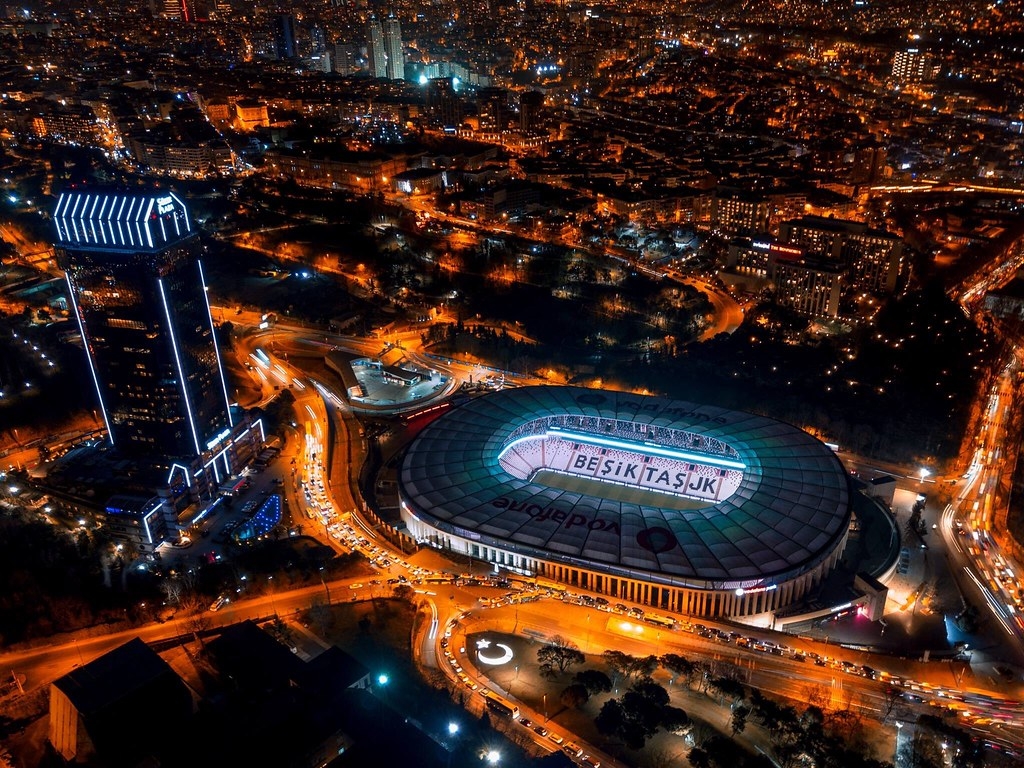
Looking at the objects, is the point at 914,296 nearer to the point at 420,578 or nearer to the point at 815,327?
the point at 815,327

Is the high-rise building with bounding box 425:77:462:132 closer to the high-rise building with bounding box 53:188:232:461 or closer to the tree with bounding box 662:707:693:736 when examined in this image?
the high-rise building with bounding box 53:188:232:461

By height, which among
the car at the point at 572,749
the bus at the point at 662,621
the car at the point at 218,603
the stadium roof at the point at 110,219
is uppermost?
the stadium roof at the point at 110,219

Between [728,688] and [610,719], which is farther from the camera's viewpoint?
[728,688]

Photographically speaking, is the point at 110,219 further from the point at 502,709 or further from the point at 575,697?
the point at 575,697

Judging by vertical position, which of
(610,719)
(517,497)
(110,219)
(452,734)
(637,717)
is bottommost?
(452,734)

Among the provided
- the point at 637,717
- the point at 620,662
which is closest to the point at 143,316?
the point at 620,662

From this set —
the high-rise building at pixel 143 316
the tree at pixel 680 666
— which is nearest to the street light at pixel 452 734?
the tree at pixel 680 666

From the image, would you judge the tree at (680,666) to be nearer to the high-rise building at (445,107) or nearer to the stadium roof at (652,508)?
the stadium roof at (652,508)

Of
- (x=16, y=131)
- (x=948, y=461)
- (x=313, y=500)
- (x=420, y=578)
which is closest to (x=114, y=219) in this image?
(x=313, y=500)
